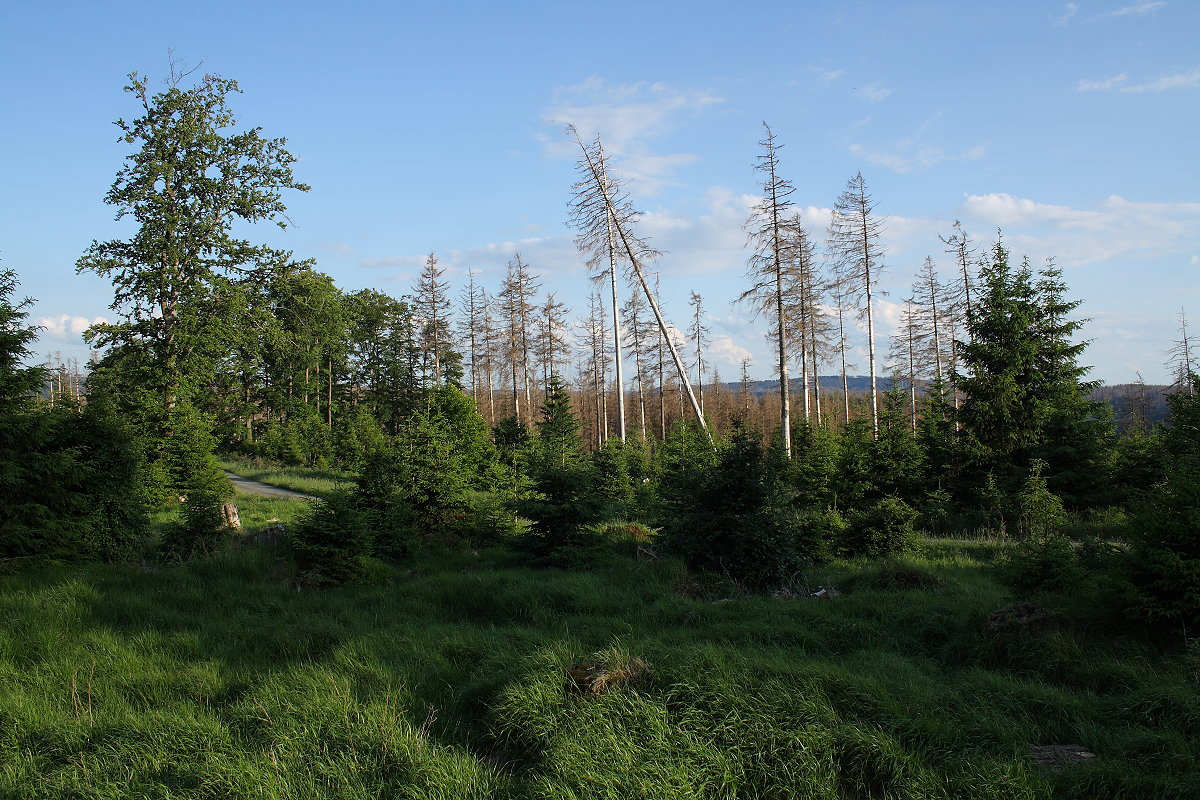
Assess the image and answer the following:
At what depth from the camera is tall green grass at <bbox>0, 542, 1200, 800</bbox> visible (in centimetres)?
424

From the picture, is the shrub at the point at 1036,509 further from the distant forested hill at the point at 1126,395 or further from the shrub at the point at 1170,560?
the shrub at the point at 1170,560

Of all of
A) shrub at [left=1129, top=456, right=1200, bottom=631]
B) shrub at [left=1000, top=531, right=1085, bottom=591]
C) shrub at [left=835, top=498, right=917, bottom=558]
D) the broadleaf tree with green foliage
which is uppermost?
the broadleaf tree with green foliage

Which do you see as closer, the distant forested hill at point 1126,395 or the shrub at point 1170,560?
the shrub at point 1170,560

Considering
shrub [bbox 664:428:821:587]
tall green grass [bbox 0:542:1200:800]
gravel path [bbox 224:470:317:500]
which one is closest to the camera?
tall green grass [bbox 0:542:1200:800]

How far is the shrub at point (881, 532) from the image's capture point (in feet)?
40.5

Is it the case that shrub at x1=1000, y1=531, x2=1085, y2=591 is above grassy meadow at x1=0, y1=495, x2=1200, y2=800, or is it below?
above

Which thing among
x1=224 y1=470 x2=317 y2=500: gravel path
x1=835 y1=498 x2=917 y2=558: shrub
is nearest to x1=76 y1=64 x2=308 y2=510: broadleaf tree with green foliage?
x1=224 y1=470 x2=317 y2=500: gravel path

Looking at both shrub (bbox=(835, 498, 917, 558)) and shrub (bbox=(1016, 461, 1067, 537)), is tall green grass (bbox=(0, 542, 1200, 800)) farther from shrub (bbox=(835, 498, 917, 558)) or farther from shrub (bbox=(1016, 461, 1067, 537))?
shrub (bbox=(1016, 461, 1067, 537))

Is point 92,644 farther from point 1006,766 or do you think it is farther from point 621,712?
point 1006,766

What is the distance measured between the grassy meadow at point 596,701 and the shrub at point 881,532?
3.95 m

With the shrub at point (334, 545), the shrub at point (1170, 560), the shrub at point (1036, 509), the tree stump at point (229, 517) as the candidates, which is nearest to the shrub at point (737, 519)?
the shrub at point (1170, 560)

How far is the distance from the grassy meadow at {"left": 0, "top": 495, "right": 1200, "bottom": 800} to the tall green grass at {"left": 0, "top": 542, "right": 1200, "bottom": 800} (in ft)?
0.07

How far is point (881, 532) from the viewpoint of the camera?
1248cm

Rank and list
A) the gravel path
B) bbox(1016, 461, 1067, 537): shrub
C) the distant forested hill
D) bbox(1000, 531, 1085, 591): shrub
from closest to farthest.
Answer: bbox(1000, 531, 1085, 591): shrub < bbox(1016, 461, 1067, 537): shrub < the gravel path < the distant forested hill
